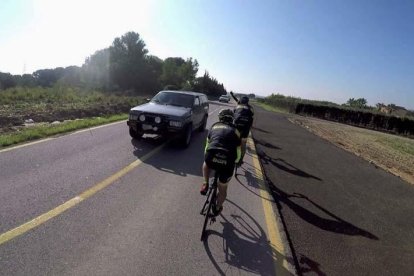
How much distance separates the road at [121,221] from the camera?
4.05 meters

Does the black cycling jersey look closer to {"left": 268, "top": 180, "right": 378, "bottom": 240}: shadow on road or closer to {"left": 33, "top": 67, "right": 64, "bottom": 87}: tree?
{"left": 268, "top": 180, "right": 378, "bottom": 240}: shadow on road

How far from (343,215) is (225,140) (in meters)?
3.23

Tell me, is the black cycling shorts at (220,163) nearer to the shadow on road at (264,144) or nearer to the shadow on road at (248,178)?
the shadow on road at (248,178)

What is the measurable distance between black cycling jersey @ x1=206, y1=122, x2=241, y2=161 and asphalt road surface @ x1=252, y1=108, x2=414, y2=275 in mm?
1660

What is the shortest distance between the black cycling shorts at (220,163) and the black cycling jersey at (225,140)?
6cm

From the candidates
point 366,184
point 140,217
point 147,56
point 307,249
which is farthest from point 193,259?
point 147,56

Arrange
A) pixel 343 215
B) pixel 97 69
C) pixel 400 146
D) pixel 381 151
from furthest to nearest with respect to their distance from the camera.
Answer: pixel 97 69, pixel 400 146, pixel 381 151, pixel 343 215

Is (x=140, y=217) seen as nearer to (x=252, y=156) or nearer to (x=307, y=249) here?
(x=307, y=249)

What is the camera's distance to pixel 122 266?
3.97m

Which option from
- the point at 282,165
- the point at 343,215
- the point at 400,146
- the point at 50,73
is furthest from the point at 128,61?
the point at 343,215

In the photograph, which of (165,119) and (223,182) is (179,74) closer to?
(165,119)

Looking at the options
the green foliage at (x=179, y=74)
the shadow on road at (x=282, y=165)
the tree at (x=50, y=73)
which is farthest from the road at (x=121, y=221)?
the tree at (x=50, y=73)

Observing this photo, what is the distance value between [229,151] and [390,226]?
3.72 meters

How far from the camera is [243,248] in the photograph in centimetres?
495
